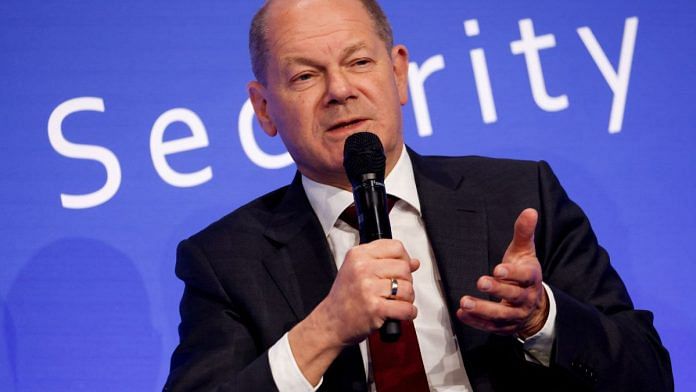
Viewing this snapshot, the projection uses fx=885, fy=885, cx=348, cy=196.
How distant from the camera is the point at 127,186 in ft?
8.25

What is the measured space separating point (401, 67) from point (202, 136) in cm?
65

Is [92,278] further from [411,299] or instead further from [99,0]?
[411,299]

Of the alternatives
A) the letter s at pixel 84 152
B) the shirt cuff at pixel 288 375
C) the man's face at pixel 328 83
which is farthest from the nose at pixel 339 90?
the letter s at pixel 84 152

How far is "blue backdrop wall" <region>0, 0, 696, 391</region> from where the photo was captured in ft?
8.06

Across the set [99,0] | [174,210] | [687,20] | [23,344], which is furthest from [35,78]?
[687,20]

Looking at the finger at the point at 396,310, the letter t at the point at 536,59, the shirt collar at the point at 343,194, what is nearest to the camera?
the finger at the point at 396,310

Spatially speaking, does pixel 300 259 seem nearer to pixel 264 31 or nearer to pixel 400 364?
pixel 400 364

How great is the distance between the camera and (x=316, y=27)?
2.03 meters

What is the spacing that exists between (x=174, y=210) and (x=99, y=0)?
2.21ft

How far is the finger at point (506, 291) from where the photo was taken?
1.43 metres

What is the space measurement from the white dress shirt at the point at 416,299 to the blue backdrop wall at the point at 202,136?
54cm

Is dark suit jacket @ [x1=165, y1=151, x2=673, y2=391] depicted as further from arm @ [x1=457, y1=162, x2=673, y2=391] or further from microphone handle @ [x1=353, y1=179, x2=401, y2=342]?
microphone handle @ [x1=353, y1=179, x2=401, y2=342]

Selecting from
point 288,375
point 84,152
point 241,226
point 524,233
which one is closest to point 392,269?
point 524,233

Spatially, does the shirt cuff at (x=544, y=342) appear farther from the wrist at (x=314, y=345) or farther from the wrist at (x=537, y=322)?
the wrist at (x=314, y=345)
